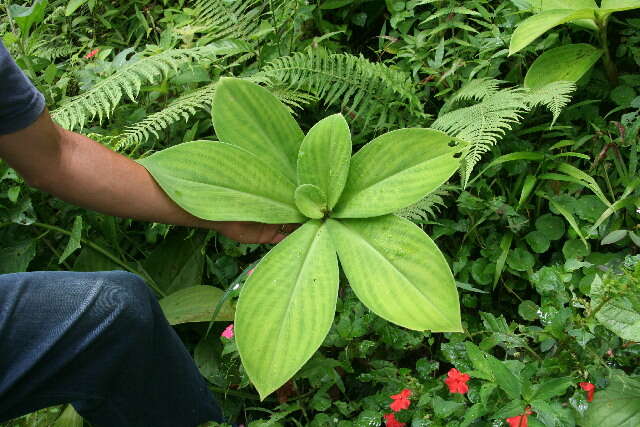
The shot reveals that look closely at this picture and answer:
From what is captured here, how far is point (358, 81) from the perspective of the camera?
1.79m

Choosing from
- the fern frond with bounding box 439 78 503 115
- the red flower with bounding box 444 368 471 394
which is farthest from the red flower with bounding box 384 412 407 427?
the fern frond with bounding box 439 78 503 115

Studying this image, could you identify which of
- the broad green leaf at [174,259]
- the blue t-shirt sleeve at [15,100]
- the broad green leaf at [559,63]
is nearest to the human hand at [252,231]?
the blue t-shirt sleeve at [15,100]

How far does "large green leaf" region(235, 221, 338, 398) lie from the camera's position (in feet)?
3.60

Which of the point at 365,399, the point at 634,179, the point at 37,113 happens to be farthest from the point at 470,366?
the point at 37,113

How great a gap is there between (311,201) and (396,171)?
0.57 ft

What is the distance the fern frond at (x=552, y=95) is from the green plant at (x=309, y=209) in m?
0.42

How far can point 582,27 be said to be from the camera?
1734 millimetres

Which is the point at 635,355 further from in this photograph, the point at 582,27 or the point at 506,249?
Answer: the point at 582,27

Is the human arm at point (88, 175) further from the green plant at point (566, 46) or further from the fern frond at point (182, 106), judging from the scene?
the green plant at point (566, 46)

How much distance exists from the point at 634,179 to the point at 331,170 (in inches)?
31.5

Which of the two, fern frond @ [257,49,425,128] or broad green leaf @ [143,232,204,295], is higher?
fern frond @ [257,49,425,128]

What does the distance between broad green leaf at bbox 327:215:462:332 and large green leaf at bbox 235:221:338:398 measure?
0.05 meters

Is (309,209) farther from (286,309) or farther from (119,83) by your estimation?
(119,83)

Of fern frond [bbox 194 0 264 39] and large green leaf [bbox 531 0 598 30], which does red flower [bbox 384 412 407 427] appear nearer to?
large green leaf [bbox 531 0 598 30]
